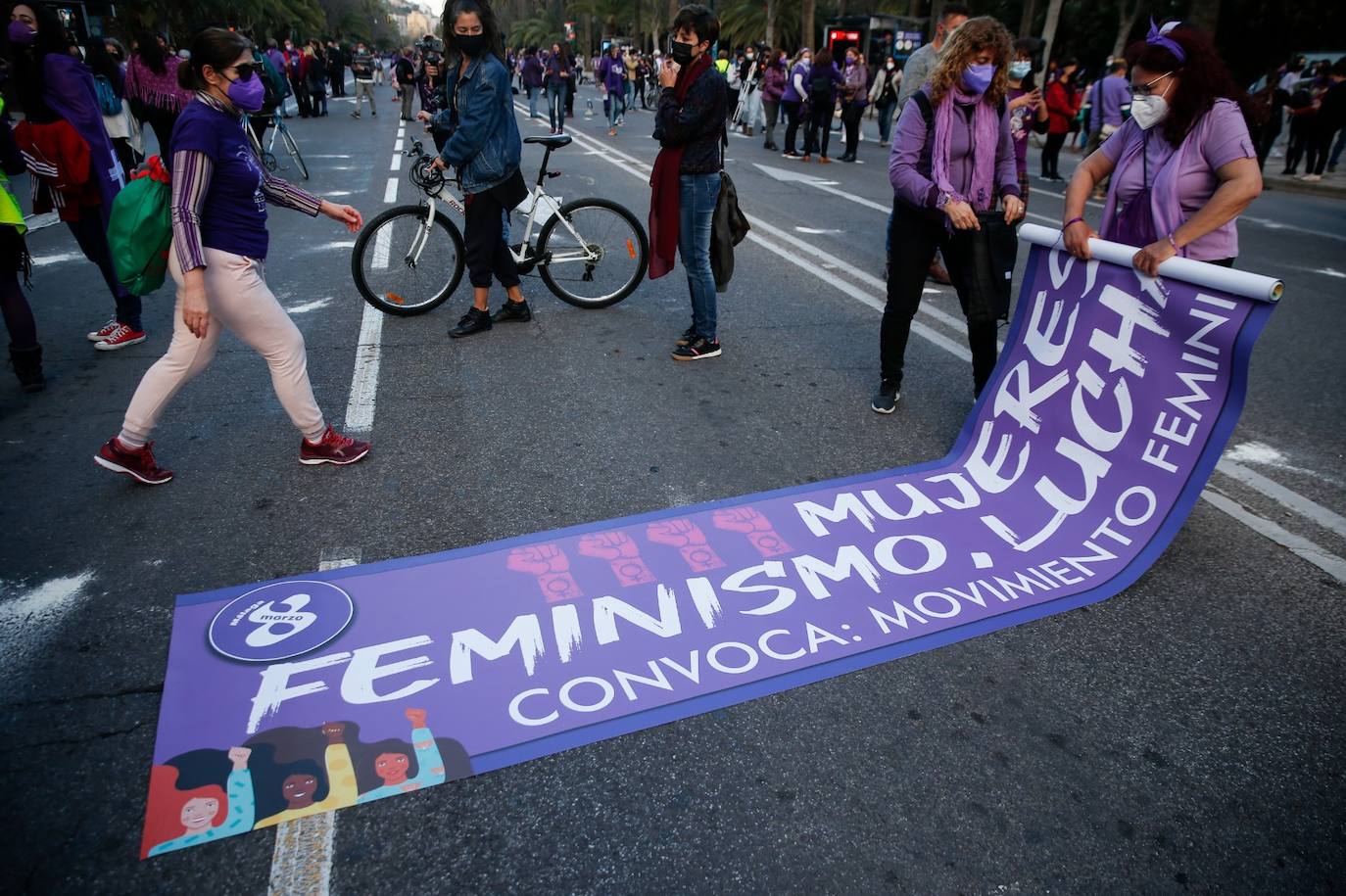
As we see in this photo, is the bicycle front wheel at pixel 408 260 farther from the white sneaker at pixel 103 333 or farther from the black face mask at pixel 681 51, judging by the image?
the black face mask at pixel 681 51

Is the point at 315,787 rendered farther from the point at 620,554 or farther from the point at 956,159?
the point at 956,159

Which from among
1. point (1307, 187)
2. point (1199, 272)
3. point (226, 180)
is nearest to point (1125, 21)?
point (1307, 187)

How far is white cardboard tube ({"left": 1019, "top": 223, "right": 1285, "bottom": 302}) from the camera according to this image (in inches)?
114

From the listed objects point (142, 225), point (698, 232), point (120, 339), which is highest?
point (142, 225)

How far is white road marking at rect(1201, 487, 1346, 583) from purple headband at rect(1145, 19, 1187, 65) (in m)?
1.93

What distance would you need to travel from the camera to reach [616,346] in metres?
5.68

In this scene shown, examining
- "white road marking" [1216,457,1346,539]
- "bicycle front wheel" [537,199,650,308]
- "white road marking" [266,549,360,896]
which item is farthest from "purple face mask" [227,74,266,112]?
"white road marking" [1216,457,1346,539]

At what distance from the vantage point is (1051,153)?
1441 cm

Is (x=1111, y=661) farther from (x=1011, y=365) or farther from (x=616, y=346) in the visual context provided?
(x=616, y=346)

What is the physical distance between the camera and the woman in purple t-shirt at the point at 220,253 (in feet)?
10.4

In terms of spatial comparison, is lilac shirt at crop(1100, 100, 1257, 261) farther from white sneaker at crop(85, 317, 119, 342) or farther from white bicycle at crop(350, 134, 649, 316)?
white sneaker at crop(85, 317, 119, 342)

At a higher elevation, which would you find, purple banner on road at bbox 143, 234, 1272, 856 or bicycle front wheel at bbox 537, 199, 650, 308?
bicycle front wheel at bbox 537, 199, 650, 308

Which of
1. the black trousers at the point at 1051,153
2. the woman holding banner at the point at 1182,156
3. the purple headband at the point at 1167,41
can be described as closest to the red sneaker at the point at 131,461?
the woman holding banner at the point at 1182,156

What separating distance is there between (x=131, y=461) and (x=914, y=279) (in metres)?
3.80
